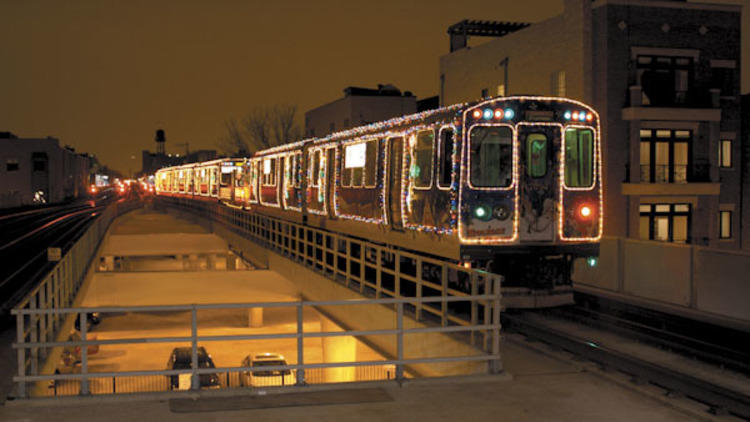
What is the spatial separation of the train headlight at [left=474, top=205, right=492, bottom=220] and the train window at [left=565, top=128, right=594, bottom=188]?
5.15 feet

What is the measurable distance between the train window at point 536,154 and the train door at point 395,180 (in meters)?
2.80

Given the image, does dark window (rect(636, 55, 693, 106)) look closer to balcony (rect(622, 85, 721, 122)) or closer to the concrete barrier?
balcony (rect(622, 85, 721, 122))

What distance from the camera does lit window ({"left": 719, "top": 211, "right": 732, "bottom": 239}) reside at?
31.3 m

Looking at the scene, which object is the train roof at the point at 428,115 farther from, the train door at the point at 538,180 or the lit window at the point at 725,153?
the lit window at the point at 725,153

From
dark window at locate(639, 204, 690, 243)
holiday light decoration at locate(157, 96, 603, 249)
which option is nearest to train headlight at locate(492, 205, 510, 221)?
holiday light decoration at locate(157, 96, 603, 249)

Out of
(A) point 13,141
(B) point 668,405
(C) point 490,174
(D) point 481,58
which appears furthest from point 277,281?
(A) point 13,141

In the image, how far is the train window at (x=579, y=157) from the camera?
1409 cm

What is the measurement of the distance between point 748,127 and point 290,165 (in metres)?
18.1

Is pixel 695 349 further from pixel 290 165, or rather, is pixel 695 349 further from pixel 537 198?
pixel 290 165

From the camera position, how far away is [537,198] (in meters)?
13.8

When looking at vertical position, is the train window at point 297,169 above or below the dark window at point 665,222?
above

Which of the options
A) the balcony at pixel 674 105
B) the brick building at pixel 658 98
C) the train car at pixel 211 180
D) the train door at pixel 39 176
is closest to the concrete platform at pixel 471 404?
the brick building at pixel 658 98

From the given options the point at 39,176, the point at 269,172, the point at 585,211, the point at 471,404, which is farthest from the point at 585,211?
the point at 39,176

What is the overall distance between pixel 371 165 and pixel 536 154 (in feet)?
15.1
